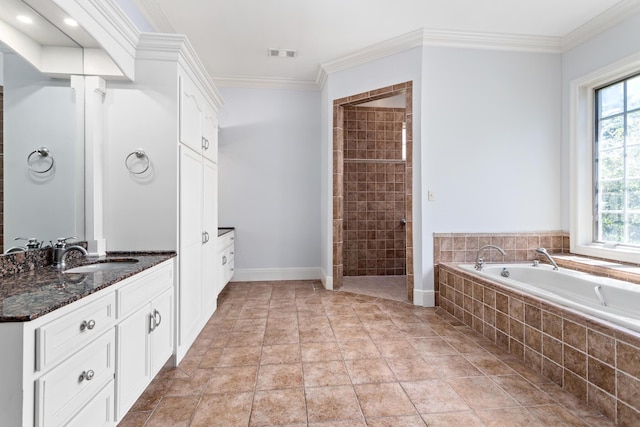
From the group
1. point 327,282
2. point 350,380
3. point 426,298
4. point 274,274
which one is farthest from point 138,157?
point 426,298

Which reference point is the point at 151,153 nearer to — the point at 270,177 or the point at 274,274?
the point at 270,177

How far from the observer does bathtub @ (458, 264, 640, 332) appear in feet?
6.00

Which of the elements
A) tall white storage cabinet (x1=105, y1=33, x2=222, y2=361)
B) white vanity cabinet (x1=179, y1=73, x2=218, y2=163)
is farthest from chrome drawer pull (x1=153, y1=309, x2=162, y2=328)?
white vanity cabinet (x1=179, y1=73, x2=218, y2=163)

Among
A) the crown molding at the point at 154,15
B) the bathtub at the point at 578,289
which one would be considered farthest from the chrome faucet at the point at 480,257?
the crown molding at the point at 154,15

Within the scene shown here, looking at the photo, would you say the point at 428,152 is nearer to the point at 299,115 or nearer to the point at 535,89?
the point at 535,89

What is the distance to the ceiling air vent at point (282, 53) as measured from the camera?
3473 millimetres

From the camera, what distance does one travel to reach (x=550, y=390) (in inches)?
68.2

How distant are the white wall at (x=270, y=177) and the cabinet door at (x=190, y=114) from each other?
171 centimetres

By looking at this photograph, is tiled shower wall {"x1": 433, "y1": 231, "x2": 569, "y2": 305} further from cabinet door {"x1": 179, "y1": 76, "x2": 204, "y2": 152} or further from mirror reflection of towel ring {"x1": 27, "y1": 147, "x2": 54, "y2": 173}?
mirror reflection of towel ring {"x1": 27, "y1": 147, "x2": 54, "y2": 173}

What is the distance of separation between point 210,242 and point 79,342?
1.69 meters

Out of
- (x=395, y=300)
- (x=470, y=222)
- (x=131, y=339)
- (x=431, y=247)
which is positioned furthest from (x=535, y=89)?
(x=131, y=339)

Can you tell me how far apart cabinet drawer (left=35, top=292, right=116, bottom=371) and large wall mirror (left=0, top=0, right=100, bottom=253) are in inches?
24.3

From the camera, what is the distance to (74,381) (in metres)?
1.09

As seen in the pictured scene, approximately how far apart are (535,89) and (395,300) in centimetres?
261
